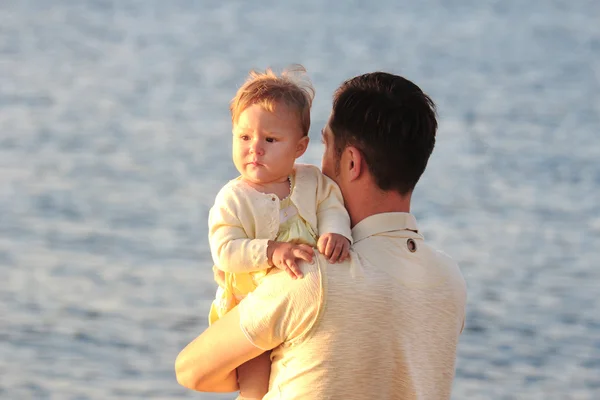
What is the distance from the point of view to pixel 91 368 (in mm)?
6922

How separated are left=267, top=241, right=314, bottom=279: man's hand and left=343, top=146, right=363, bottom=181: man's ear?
21cm

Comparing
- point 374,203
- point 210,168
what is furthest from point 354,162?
point 210,168

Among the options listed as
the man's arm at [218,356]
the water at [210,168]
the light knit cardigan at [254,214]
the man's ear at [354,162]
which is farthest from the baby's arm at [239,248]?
the water at [210,168]

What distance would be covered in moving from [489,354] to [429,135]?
4.59 meters

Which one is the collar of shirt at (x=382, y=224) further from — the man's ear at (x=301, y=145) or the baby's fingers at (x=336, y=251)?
the man's ear at (x=301, y=145)

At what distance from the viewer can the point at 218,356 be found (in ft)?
9.03

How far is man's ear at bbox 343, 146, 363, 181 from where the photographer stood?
8.89 ft

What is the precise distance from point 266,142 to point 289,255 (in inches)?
12.2

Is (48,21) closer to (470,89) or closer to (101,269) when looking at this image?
(470,89)

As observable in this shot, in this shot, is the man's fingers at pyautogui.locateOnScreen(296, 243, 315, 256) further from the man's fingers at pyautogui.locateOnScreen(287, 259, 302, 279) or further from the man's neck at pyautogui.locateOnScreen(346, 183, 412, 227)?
the man's neck at pyautogui.locateOnScreen(346, 183, 412, 227)

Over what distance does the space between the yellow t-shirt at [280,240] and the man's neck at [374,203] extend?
0.10 metres

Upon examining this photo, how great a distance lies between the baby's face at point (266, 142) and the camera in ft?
9.08

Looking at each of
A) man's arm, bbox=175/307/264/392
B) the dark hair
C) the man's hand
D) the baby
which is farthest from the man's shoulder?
man's arm, bbox=175/307/264/392

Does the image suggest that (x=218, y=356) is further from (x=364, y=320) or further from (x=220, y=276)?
(x=364, y=320)
